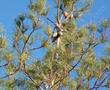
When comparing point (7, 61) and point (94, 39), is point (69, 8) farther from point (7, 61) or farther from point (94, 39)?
point (7, 61)

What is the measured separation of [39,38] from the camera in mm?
2740

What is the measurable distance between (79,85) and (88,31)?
1.13 ft

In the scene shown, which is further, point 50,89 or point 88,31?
point 88,31

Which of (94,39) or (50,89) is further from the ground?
(94,39)

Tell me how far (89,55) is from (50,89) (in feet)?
1.06

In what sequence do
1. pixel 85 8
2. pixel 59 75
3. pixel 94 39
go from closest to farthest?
pixel 59 75 → pixel 94 39 → pixel 85 8

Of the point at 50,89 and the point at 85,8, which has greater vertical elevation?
the point at 85,8

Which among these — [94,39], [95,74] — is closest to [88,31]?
[94,39]

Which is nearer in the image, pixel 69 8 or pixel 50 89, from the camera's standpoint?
pixel 50 89

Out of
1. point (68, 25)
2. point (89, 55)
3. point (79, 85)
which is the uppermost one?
point (68, 25)

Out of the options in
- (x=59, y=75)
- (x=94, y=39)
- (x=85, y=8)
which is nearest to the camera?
(x=59, y=75)

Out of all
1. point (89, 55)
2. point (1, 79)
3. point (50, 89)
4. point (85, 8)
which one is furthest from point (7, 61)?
point (85, 8)

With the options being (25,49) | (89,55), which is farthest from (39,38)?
(89,55)

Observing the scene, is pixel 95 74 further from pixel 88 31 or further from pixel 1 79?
pixel 1 79
